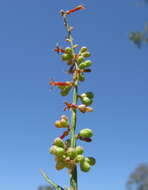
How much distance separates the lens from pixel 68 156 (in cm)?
205

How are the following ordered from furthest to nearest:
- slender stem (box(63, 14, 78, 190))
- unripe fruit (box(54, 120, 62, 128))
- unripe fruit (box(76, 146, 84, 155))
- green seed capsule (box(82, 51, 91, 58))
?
green seed capsule (box(82, 51, 91, 58)) < unripe fruit (box(54, 120, 62, 128)) < unripe fruit (box(76, 146, 84, 155)) < slender stem (box(63, 14, 78, 190))

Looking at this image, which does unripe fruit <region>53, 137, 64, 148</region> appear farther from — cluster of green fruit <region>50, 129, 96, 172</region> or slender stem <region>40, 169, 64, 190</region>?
slender stem <region>40, 169, 64, 190</region>

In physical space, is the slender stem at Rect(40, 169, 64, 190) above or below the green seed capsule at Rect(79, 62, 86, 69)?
below

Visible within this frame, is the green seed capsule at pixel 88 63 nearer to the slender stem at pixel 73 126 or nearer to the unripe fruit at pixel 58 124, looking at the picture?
the slender stem at pixel 73 126

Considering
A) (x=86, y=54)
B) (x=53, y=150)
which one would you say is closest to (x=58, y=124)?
(x=53, y=150)

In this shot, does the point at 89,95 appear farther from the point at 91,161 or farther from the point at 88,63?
the point at 91,161

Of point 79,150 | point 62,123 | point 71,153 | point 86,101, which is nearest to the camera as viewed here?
point 71,153

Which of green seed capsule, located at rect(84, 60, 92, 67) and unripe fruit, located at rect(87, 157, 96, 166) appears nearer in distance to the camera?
unripe fruit, located at rect(87, 157, 96, 166)

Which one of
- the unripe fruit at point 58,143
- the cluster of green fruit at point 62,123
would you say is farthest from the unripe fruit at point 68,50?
the unripe fruit at point 58,143

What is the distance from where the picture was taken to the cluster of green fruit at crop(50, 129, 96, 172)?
2014mm

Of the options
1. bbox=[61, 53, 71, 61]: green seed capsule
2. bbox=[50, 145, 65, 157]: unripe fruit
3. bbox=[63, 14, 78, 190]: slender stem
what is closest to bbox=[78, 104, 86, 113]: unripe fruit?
bbox=[63, 14, 78, 190]: slender stem

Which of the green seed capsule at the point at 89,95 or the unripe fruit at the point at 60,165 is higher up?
the green seed capsule at the point at 89,95

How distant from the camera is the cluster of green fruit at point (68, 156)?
2.01 m

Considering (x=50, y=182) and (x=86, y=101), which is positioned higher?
(x=86, y=101)
